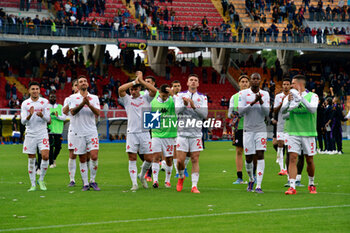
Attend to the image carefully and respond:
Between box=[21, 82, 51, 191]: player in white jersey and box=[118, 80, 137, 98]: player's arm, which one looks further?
box=[21, 82, 51, 191]: player in white jersey

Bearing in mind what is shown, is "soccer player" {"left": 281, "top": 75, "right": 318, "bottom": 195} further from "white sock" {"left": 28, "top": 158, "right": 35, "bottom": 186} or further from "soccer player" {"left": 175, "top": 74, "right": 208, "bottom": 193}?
"white sock" {"left": 28, "top": 158, "right": 35, "bottom": 186}

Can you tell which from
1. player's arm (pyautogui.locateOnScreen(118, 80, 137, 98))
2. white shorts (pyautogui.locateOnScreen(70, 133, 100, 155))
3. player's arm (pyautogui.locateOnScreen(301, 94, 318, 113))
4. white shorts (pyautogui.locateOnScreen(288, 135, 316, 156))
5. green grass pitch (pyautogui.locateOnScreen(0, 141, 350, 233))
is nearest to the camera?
green grass pitch (pyautogui.locateOnScreen(0, 141, 350, 233))

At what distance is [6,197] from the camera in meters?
13.3

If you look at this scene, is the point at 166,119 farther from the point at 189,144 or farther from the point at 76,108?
the point at 76,108

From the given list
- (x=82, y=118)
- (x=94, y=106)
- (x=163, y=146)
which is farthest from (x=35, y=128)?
(x=163, y=146)

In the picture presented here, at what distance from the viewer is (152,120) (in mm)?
15188

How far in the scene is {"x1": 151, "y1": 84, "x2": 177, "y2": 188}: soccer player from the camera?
1520 centimetres

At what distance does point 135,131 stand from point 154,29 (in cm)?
3798

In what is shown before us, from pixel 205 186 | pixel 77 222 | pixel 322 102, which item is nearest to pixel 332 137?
pixel 322 102

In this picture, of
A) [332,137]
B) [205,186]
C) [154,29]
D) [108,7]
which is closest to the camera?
[205,186]

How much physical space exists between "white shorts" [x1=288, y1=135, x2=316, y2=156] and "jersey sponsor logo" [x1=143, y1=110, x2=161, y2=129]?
3213mm

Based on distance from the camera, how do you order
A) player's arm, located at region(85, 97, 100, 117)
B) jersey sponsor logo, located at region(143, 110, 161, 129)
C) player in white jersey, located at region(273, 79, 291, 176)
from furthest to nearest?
1. player in white jersey, located at region(273, 79, 291, 176)
2. jersey sponsor logo, located at region(143, 110, 161, 129)
3. player's arm, located at region(85, 97, 100, 117)

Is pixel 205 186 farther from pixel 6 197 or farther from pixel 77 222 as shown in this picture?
pixel 77 222

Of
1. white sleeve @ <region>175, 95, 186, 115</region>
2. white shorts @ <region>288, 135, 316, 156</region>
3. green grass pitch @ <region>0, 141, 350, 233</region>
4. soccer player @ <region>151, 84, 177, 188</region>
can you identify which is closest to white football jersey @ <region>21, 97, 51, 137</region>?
green grass pitch @ <region>0, 141, 350, 233</region>
